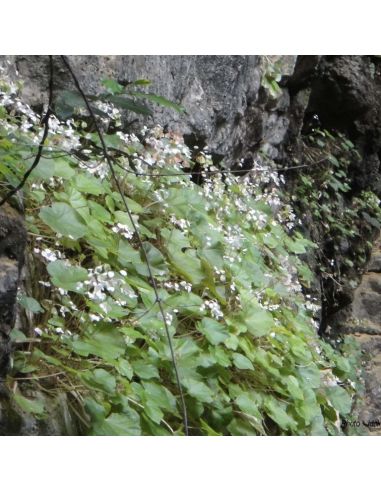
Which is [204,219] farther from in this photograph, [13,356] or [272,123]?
[272,123]

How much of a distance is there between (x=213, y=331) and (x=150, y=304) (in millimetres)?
247

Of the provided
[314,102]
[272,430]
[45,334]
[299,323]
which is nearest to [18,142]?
[45,334]

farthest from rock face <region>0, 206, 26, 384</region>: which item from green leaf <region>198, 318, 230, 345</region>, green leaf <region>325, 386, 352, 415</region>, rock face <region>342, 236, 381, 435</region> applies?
rock face <region>342, 236, 381, 435</region>

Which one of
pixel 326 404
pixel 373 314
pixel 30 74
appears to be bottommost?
pixel 373 314

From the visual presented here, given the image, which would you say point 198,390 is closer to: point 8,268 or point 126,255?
point 126,255

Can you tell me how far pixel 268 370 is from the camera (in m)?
2.41

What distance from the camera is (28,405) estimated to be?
1604 mm

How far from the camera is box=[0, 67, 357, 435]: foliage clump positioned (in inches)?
70.2

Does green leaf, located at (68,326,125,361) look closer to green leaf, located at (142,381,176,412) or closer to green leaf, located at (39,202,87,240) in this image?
green leaf, located at (142,381,176,412)

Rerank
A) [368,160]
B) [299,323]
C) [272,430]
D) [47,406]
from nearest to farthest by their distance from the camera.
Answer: [47,406] → [272,430] → [299,323] → [368,160]

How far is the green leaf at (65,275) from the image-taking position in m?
1.77

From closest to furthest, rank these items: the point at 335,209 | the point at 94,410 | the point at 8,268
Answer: the point at 8,268 → the point at 94,410 → the point at 335,209

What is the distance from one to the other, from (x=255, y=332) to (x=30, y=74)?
1.31 metres

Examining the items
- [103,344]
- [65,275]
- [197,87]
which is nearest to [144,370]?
[103,344]
